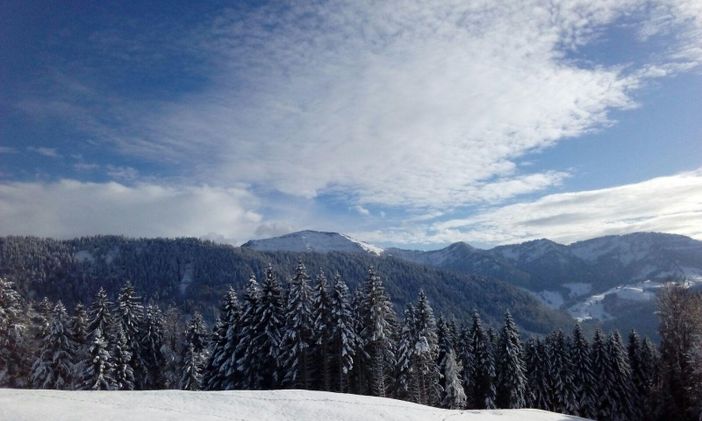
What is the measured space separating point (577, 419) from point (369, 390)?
78.5 feet

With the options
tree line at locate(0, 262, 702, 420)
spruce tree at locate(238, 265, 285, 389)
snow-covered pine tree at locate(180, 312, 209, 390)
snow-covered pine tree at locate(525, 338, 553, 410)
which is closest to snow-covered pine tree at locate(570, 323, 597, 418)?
tree line at locate(0, 262, 702, 420)

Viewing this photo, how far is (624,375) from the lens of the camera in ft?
A: 187

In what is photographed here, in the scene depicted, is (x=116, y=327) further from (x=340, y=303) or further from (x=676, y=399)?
(x=676, y=399)

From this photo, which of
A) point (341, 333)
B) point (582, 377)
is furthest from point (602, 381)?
point (341, 333)

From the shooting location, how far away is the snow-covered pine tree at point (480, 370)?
5491cm

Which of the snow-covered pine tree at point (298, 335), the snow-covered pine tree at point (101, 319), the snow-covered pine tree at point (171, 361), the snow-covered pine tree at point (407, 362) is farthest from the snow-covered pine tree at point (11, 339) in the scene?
the snow-covered pine tree at point (407, 362)

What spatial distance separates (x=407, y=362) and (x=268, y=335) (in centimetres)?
1499

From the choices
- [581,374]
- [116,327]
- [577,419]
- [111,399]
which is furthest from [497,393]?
[111,399]

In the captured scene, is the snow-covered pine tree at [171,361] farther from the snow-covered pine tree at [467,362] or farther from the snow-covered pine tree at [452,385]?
the snow-covered pine tree at [467,362]

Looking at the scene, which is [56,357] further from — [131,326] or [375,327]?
[375,327]

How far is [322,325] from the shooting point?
40.0m

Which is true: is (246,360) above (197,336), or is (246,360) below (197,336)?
below

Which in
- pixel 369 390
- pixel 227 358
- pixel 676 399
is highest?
pixel 227 358

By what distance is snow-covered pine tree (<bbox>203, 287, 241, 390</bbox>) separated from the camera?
40.6 meters
